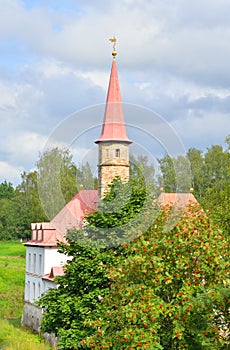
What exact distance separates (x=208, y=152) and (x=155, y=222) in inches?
1974

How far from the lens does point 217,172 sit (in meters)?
71.1

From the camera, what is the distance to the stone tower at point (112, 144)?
97.8 feet

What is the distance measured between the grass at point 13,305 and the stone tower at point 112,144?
10306 millimetres

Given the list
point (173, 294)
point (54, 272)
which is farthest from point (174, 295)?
point (54, 272)

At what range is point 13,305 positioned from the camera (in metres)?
53.6

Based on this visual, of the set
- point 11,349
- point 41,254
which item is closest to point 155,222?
point 11,349

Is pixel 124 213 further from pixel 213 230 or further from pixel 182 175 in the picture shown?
pixel 213 230

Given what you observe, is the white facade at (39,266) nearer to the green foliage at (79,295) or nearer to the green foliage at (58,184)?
the green foliage at (58,184)

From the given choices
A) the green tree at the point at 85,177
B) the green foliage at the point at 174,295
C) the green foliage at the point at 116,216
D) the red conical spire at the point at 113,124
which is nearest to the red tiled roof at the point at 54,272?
the green tree at the point at 85,177

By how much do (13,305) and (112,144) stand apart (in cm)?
2648

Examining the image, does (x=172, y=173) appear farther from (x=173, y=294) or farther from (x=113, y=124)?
(x=173, y=294)

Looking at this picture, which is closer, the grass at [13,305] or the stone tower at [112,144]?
the stone tower at [112,144]

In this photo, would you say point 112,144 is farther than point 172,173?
Yes

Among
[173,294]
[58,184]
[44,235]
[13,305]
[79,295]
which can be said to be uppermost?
[58,184]
